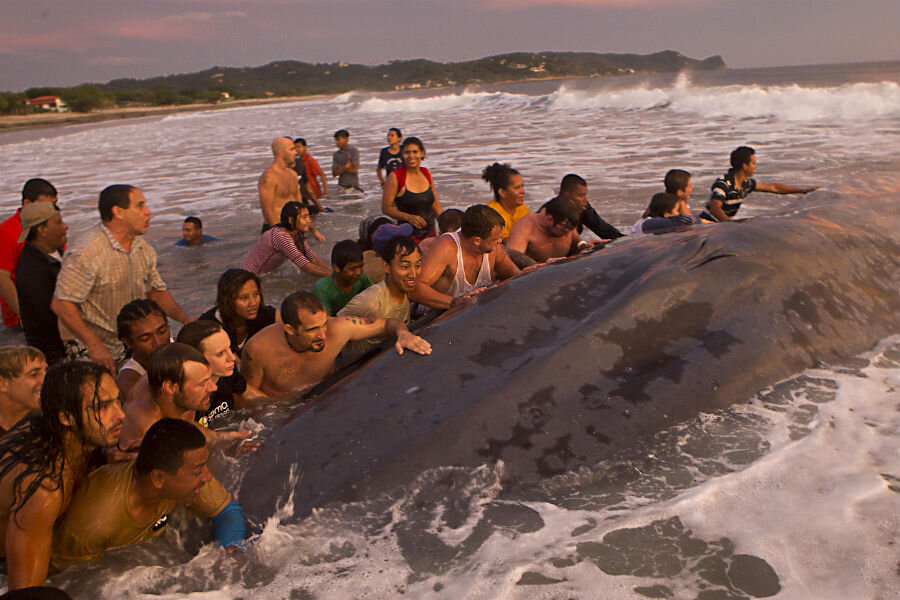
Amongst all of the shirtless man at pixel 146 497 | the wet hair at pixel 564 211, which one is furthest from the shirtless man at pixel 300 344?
the wet hair at pixel 564 211

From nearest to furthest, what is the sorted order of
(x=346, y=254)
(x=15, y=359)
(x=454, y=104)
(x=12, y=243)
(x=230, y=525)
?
1. (x=230, y=525)
2. (x=15, y=359)
3. (x=346, y=254)
4. (x=12, y=243)
5. (x=454, y=104)

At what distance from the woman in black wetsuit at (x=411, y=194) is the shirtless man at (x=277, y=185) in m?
1.10

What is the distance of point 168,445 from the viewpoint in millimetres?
2604

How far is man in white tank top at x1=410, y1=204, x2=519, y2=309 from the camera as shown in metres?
4.70

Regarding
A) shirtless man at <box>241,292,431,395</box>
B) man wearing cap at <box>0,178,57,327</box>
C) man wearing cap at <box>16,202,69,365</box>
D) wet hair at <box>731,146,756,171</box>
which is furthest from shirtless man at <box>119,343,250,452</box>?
wet hair at <box>731,146,756,171</box>

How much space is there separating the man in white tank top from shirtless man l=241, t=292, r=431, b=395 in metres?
0.67

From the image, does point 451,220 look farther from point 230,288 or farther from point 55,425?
point 55,425

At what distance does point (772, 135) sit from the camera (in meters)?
18.1

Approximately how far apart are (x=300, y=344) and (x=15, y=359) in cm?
137

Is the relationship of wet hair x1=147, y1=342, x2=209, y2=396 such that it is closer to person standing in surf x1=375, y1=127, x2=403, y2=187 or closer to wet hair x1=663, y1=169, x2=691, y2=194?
wet hair x1=663, y1=169, x2=691, y2=194

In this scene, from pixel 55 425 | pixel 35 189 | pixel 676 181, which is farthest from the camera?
pixel 676 181

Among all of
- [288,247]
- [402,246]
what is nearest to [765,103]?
[288,247]

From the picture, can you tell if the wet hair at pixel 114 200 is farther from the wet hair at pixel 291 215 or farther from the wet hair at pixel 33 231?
the wet hair at pixel 291 215

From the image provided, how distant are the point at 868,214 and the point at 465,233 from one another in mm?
2653
